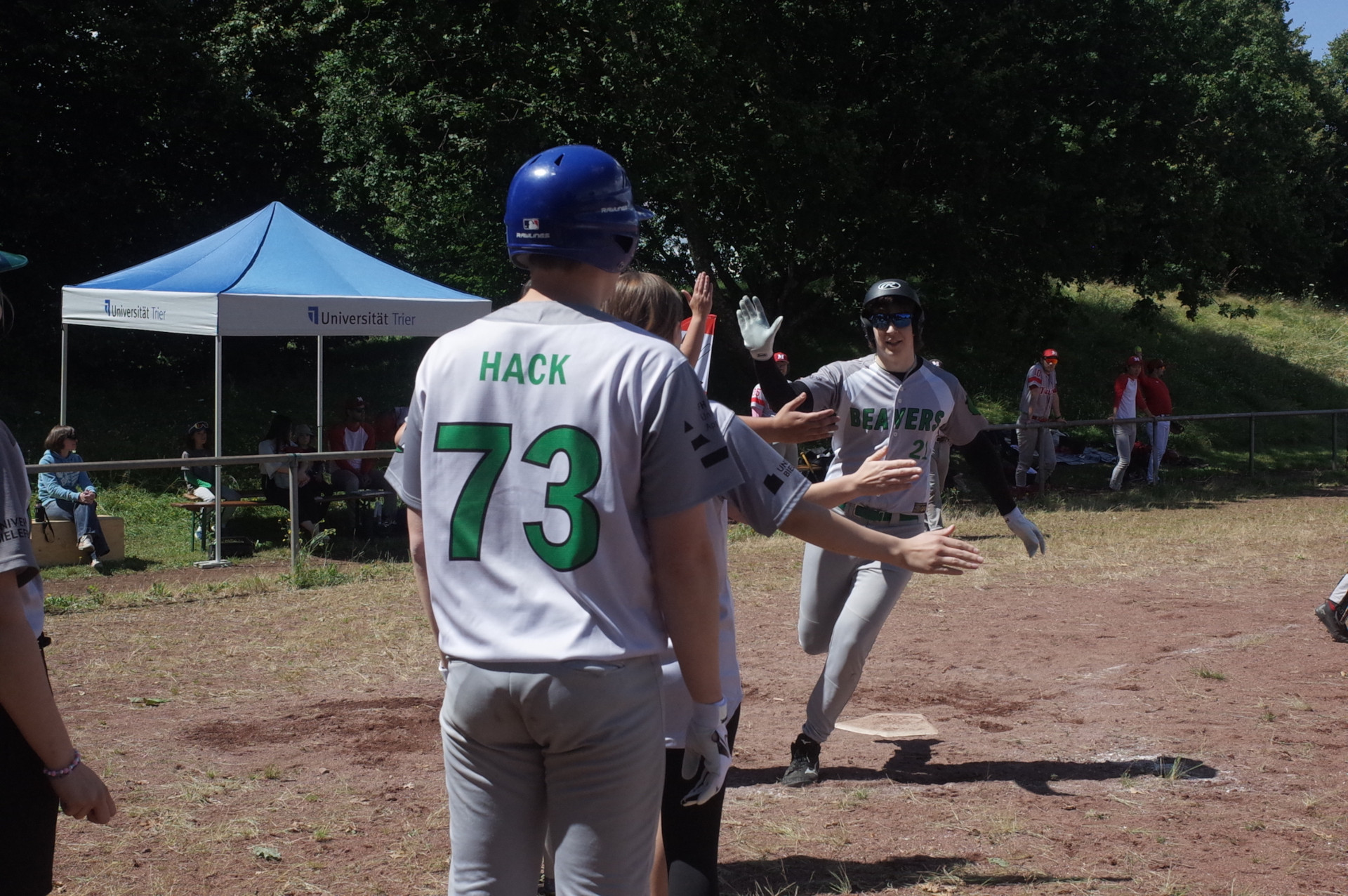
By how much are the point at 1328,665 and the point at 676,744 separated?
5676mm

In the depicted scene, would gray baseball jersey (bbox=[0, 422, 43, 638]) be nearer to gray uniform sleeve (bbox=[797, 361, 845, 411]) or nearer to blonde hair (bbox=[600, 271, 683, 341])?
blonde hair (bbox=[600, 271, 683, 341])

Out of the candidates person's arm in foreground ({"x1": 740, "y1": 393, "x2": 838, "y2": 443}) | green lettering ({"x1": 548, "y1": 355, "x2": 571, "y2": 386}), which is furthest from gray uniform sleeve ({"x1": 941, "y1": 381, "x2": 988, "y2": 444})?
green lettering ({"x1": 548, "y1": 355, "x2": 571, "y2": 386})

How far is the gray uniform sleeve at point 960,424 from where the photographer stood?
5199mm

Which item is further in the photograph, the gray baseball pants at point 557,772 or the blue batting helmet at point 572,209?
the blue batting helmet at point 572,209

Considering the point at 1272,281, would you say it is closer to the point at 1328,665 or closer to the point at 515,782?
the point at 1328,665

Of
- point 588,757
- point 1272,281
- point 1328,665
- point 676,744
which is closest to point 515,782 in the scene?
point 588,757

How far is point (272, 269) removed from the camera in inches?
471

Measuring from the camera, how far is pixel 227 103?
2186 centimetres

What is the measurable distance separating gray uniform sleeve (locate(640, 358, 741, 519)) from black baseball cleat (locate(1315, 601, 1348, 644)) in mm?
6800

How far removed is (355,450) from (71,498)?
3721 millimetres

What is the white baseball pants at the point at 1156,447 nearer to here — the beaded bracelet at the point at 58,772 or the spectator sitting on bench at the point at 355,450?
the spectator sitting on bench at the point at 355,450

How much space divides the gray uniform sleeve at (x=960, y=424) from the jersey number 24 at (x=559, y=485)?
3.39m

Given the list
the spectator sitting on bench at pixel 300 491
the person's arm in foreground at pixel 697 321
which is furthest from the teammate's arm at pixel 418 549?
the spectator sitting on bench at pixel 300 491

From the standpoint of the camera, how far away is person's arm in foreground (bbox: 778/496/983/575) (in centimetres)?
279
